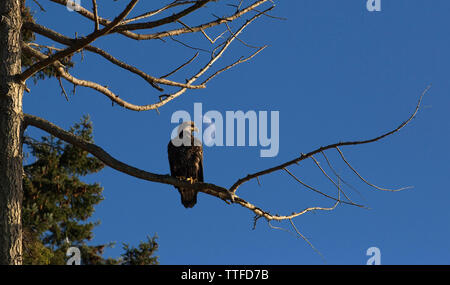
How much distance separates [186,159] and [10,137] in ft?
11.0

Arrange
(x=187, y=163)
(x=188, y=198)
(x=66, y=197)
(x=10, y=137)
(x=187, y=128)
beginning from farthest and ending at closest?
(x=66, y=197) < (x=187, y=128) < (x=187, y=163) < (x=188, y=198) < (x=10, y=137)

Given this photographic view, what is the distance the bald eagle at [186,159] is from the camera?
8.80 meters

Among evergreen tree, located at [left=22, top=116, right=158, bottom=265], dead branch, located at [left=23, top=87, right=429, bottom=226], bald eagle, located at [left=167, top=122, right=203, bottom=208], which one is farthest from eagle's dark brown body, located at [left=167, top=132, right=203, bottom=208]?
evergreen tree, located at [left=22, top=116, right=158, bottom=265]

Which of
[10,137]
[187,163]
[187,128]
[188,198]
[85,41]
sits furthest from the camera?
[187,128]

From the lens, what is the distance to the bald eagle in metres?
8.80

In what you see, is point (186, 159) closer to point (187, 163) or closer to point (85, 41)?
point (187, 163)

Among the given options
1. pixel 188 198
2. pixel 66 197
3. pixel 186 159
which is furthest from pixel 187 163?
pixel 66 197

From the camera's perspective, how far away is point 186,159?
8945mm

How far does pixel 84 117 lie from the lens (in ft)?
49.3

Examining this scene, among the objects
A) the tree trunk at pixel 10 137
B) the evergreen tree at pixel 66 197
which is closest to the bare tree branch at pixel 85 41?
the tree trunk at pixel 10 137

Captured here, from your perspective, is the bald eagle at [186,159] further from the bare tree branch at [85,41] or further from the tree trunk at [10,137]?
the bare tree branch at [85,41]

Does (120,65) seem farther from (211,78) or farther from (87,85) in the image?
(211,78)

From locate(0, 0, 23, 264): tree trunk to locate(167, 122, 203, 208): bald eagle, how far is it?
315 cm
